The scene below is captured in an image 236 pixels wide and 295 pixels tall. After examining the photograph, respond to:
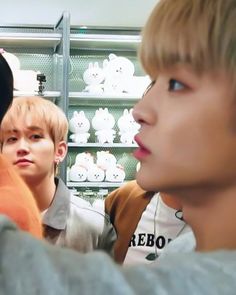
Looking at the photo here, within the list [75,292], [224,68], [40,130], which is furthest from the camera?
[40,130]

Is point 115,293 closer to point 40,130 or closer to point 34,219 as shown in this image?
point 34,219

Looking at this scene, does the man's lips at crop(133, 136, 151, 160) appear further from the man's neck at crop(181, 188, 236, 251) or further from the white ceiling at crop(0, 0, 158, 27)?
the white ceiling at crop(0, 0, 158, 27)

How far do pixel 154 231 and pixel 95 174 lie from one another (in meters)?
2.14

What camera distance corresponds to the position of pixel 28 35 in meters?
3.36

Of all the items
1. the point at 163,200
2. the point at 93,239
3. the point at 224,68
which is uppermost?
the point at 224,68

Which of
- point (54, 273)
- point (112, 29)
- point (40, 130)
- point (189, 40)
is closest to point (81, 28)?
point (112, 29)

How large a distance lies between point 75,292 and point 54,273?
0.06 ft

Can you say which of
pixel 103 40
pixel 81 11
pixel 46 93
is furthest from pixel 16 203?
pixel 81 11

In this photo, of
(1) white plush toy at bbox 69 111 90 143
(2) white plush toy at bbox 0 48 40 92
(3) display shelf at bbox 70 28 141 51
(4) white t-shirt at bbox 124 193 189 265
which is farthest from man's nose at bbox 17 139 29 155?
(3) display shelf at bbox 70 28 141 51

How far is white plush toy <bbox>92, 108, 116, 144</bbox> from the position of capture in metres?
3.47

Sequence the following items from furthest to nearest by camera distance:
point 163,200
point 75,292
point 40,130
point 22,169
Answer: point 40,130 < point 22,169 < point 163,200 < point 75,292

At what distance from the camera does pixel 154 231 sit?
4.26 feet

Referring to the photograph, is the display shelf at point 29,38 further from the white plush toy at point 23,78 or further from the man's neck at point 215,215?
the man's neck at point 215,215

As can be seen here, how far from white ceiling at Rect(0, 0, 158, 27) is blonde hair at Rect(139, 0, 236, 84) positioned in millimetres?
3837
